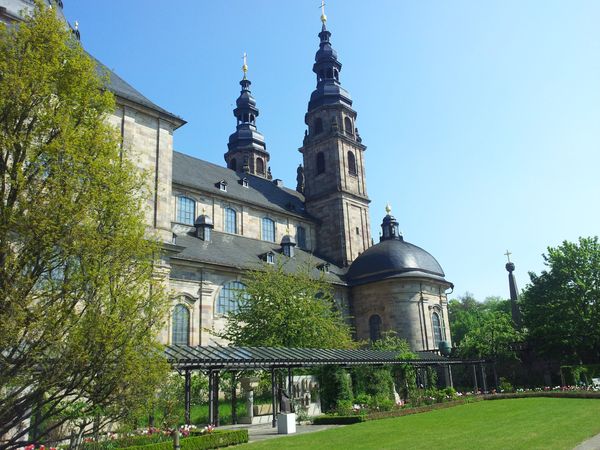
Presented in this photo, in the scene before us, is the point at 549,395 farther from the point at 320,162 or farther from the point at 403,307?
the point at 320,162

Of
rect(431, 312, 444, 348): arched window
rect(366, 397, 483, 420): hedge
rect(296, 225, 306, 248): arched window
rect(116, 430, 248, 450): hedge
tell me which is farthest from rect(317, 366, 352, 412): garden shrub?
rect(296, 225, 306, 248): arched window

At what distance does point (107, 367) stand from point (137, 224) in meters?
2.49

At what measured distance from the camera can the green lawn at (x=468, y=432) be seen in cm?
1169

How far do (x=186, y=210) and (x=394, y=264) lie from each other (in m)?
14.6

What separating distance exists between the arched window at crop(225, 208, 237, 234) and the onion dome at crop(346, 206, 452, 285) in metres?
9.14

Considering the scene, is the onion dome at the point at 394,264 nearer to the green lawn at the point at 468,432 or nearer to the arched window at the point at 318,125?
the arched window at the point at 318,125

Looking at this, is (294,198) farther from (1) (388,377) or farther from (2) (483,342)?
(1) (388,377)

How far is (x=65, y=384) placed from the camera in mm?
7902

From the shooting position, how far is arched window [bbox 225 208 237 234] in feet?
120

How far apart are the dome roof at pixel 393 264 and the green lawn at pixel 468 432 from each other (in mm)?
18192

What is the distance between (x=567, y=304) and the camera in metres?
33.4

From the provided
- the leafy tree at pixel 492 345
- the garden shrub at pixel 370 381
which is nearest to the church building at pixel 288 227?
the leafy tree at pixel 492 345

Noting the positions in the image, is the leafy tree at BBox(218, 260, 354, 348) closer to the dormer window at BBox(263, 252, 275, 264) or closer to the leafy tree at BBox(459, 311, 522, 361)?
the dormer window at BBox(263, 252, 275, 264)

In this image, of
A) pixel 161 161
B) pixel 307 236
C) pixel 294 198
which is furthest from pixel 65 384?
pixel 294 198
